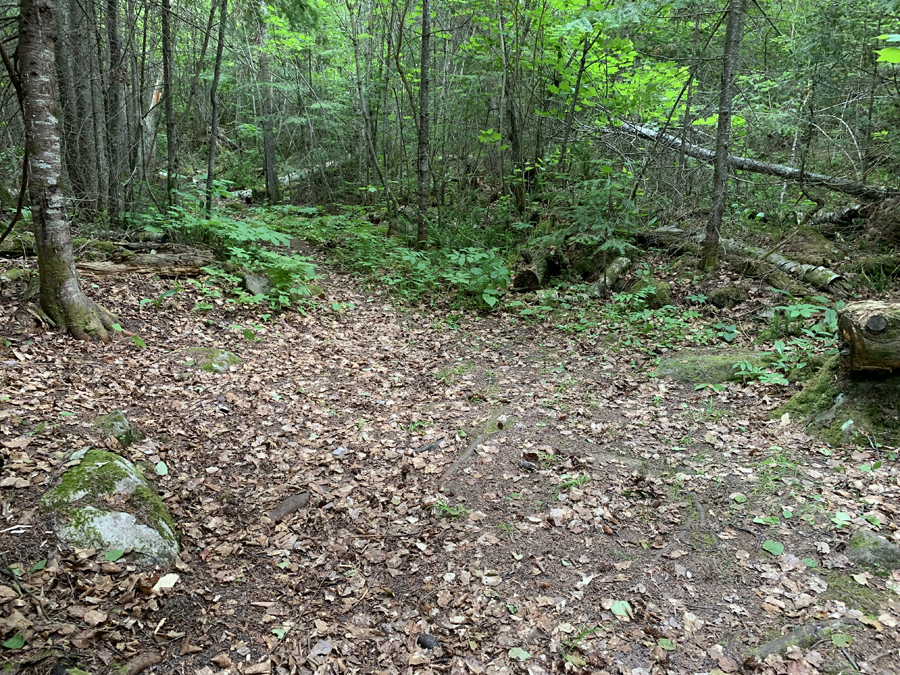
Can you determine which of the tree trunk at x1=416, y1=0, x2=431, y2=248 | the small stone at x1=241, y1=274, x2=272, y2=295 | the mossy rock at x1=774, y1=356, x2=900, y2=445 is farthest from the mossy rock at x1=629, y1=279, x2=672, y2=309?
the small stone at x1=241, y1=274, x2=272, y2=295

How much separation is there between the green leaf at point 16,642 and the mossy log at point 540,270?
7985mm

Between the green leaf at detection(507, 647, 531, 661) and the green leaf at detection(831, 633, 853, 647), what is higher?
A: the green leaf at detection(831, 633, 853, 647)

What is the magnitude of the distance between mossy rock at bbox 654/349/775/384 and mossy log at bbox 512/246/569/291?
3372mm

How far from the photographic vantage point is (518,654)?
291 centimetres

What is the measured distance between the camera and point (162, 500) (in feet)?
12.4

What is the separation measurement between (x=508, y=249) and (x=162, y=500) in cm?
824

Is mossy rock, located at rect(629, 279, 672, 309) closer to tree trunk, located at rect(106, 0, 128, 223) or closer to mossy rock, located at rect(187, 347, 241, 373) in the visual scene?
mossy rock, located at rect(187, 347, 241, 373)

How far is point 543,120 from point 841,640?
12.3m

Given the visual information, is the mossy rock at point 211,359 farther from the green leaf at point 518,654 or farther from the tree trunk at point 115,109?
the green leaf at point 518,654

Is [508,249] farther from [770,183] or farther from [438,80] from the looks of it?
[438,80]

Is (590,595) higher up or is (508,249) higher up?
(508,249)

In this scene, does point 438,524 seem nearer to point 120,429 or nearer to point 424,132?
point 120,429

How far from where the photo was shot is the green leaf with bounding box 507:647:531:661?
2883mm

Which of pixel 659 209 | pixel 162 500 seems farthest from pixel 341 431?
pixel 659 209
